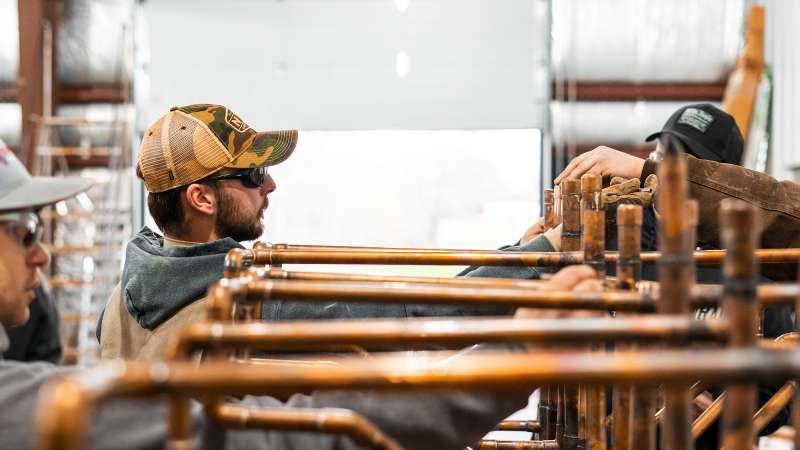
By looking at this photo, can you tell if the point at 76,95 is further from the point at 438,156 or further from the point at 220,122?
the point at 220,122

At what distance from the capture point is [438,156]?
692cm

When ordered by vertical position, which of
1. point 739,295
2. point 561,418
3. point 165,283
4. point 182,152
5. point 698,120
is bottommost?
point 561,418

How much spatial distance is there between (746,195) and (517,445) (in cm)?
71

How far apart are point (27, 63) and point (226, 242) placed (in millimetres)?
5566

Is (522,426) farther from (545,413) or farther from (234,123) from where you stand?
(234,123)

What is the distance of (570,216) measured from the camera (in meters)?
1.76

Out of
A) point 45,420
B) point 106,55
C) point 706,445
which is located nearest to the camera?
point 45,420

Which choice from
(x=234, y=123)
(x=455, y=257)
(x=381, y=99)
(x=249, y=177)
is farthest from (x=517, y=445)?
(x=381, y=99)

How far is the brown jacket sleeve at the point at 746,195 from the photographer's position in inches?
70.0

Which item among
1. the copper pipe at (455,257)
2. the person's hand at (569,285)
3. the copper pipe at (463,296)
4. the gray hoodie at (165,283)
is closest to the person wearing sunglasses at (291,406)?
the person's hand at (569,285)

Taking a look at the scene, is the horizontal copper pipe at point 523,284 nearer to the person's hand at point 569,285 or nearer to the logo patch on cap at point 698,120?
the person's hand at point 569,285

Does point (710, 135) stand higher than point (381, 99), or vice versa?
point (381, 99)

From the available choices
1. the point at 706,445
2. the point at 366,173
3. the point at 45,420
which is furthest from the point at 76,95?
the point at 45,420

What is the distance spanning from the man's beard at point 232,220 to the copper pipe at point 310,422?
142 centimetres
